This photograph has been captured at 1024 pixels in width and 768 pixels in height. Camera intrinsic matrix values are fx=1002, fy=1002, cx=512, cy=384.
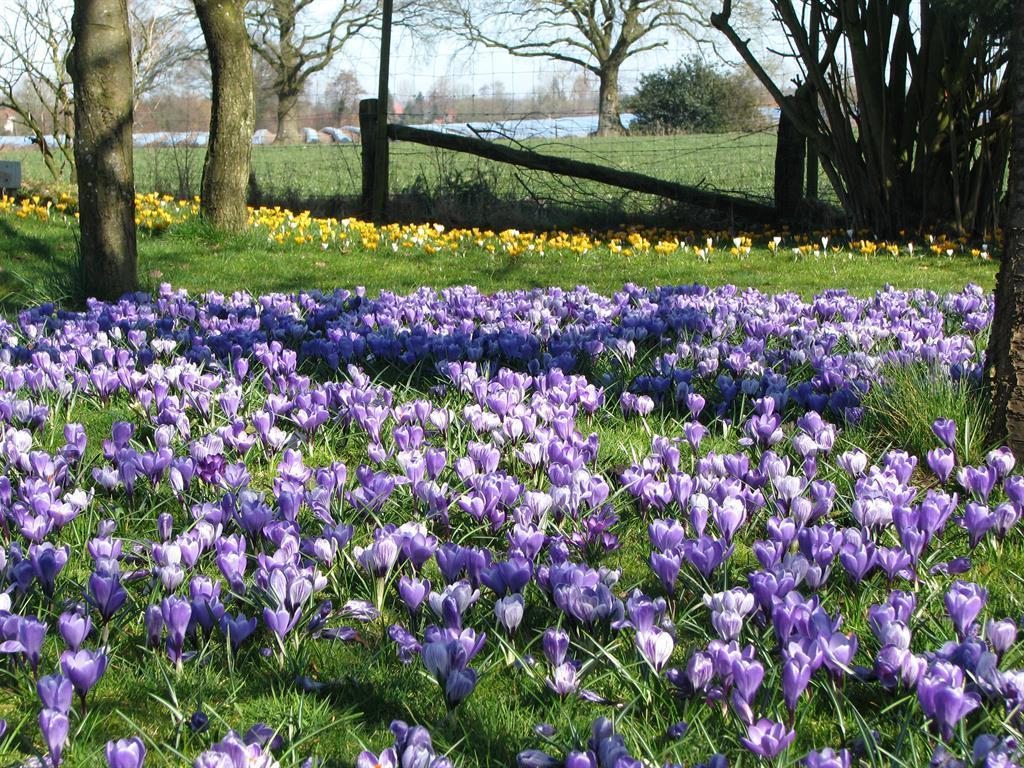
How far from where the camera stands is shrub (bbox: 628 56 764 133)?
26.9 m

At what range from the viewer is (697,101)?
96.5 feet

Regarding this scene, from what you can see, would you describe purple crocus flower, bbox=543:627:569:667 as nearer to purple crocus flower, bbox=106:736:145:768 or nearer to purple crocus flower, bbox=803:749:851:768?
purple crocus flower, bbox=803:749:851:768

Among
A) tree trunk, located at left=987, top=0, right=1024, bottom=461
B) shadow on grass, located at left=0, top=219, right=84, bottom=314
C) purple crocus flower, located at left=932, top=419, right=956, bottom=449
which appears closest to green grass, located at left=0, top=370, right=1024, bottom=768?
purple crocus flower, located at left=932, top=419, right=956, bottom=449

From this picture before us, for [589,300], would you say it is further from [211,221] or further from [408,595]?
[211,221]

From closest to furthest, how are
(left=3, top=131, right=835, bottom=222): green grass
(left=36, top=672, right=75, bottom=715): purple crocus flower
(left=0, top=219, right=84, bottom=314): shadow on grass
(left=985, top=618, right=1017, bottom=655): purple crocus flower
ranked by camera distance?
(left=36, top=672, right=75, bottom=715): purple crocus flower < (left=985, top=618, right=1017, bottom=655): purple crocus flower < (left=0, top=219, right=84, bottom=314): shadow on grass < (left=3, top=131, right=835, bottom=222): green grass

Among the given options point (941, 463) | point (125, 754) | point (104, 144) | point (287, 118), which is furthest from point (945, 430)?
point (287, 118)

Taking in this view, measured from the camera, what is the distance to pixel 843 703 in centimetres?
188

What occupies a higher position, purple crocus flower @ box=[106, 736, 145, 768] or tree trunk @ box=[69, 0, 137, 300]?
tree trunk @ box=[69, 0, 137, 300]

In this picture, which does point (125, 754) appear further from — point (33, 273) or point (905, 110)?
point (905, 110)

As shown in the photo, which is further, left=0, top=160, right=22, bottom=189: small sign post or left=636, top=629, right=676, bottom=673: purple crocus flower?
left=0, top=160, right=22, bottom=189: small sign post

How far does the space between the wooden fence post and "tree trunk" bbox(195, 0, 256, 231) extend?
258cm

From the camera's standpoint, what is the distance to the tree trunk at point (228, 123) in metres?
9.58

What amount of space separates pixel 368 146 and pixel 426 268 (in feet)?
15.0

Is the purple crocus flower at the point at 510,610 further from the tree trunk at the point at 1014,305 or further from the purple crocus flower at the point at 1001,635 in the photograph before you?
the tree trunk at the point at 1014,305
